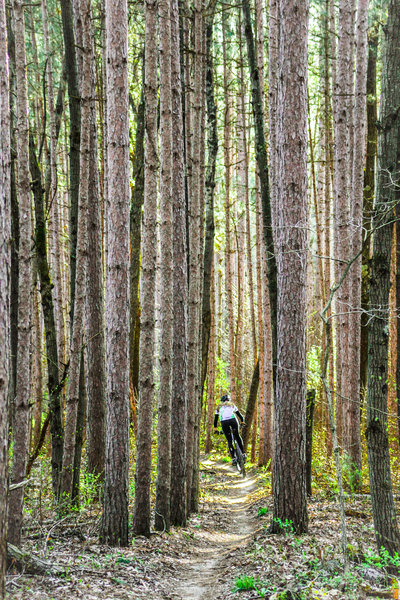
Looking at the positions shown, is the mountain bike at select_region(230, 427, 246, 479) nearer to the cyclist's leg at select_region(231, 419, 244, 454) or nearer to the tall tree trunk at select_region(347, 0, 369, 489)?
the cyclist's leg at select_region(231, 419, 244, 454)

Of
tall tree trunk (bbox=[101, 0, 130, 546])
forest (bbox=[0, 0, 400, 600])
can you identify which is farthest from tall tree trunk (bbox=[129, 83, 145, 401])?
tall tree trunk (bbox=[101, 0, 130, 546])

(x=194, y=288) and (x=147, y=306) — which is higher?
(x=194, y=288)

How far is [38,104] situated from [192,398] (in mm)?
10545

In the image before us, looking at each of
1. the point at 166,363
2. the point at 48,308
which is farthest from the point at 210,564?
the point at 48,308

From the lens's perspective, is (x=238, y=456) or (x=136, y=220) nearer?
(x=136, y=220)

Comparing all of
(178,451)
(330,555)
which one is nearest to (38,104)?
(178,451)

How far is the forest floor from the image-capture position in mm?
4863

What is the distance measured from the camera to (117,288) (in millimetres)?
6332

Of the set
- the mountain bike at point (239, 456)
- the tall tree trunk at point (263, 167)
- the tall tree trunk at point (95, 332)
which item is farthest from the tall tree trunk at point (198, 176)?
the mountain bike at point (239, 456)

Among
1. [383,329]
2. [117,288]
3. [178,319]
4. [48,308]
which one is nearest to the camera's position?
[383,329]

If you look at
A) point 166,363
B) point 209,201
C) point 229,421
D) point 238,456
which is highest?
point 209,201

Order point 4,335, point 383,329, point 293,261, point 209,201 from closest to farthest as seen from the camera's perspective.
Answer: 1. point 4,335
2. point 383,329
3. point 293,261
4. point 209,201

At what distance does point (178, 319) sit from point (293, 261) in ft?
6.75

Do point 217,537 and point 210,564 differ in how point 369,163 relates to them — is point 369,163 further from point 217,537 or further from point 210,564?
point 210,564
